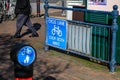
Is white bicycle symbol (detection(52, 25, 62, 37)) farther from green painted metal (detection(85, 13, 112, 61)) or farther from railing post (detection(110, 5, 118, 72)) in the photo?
railing post (detection(110, 5, 118, 72))

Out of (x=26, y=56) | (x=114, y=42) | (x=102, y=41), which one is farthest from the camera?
(x=102, y=41)

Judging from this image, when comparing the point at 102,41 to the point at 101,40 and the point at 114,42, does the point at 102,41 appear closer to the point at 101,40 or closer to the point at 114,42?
the point at 101,40

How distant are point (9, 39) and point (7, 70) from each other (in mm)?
4093

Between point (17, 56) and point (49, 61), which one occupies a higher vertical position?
point (17, 56)

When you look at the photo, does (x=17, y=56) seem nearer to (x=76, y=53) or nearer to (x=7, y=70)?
(x=7, y=70)

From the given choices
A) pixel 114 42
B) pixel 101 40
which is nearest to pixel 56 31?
pixel 101 40

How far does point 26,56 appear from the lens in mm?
3990

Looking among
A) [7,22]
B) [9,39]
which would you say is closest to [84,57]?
[9,39]

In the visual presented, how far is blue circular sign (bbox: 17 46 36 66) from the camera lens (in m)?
3.92

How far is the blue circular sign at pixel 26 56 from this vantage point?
3922mm

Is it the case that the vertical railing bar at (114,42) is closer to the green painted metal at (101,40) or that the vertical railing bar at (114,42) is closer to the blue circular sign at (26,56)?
the green painted metal at (101,40)

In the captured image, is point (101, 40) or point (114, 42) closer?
point (114, 42)

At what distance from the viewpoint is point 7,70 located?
7.76 meters

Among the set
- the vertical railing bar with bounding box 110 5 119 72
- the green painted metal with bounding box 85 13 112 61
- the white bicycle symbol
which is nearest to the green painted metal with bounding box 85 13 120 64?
the green painted metal with bounding box 85 13 112 61
